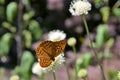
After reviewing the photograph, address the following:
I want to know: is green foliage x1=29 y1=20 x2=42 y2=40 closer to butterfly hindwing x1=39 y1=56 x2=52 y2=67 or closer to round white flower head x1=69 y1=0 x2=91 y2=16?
round white flower head x1=69 y1=0 x2=91 y2=16

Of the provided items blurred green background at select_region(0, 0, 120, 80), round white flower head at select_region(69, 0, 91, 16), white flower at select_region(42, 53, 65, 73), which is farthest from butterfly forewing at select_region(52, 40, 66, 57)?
blurred green background at select_region(0, 0, 120, 80)

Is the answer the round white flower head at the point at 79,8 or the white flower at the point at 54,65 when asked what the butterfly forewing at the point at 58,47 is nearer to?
the white flower at the point at 54,65

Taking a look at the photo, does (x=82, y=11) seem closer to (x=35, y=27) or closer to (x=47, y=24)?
(x=35, y=27)

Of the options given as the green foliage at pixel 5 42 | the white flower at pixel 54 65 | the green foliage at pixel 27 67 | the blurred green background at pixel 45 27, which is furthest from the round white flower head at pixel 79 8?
the green foliage at pixel 5 42

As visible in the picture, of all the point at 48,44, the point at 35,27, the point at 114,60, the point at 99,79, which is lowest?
the point at 48,44

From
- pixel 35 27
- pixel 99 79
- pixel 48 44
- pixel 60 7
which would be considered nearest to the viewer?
pixel 48 44

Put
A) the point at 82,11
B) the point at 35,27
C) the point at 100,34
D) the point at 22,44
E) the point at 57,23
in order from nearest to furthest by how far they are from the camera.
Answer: the point at 82,11 → the point at 100,34 → the point at 35,27 → the point at 22,44 → the point at 57,23

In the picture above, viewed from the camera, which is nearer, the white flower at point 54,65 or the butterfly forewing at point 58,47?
the butterfly forewing at point 58,47

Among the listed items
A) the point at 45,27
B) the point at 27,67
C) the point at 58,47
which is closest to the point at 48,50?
the point at 58,47

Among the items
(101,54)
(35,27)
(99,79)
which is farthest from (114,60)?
(35,27)
